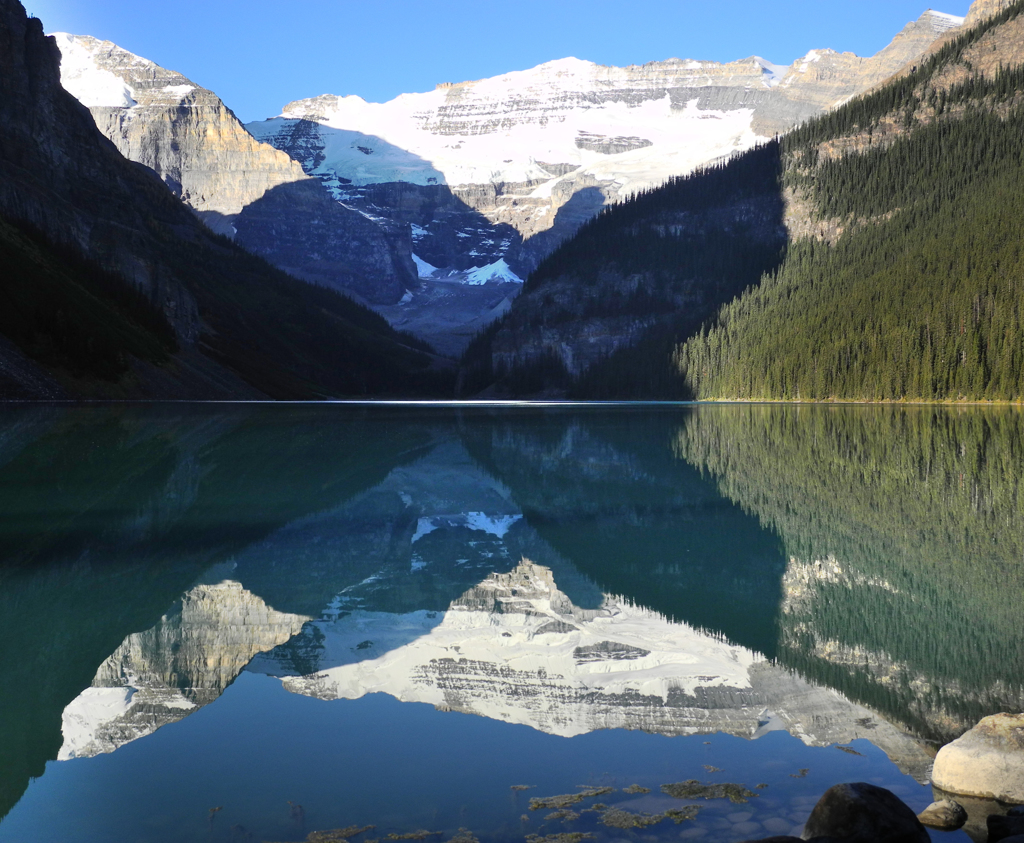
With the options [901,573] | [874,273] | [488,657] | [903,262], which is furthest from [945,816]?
[874,273]

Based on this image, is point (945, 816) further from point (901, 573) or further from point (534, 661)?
point (901, 573)

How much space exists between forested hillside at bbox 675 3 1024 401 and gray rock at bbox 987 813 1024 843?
99452 millimetres

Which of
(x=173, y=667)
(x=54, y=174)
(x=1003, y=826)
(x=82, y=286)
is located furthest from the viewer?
(x=54, y=174)

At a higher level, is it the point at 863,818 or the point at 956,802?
the point at 863,818

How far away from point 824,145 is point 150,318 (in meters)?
145

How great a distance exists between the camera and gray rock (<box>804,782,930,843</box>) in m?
6.13

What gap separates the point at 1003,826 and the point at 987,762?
30.9 inches

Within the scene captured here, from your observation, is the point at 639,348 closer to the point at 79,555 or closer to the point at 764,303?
the point at 764,303

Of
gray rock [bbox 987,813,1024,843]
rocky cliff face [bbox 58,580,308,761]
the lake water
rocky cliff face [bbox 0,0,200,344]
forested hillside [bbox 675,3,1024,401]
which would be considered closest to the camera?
gray rock [bbox 987,813,1024,843]

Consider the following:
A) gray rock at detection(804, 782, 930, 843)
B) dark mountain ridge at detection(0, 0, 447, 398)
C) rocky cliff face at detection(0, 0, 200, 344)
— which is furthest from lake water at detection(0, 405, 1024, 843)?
rocky cliff face at detection(0, 0, 200, 344)

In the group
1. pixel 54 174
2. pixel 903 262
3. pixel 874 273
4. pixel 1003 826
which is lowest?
pixel 1003 826

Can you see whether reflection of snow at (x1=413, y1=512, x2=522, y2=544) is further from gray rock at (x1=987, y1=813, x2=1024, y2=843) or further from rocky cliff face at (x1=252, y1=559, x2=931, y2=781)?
gray rock at (x1=987, y1=813, x2=1024, y2=843)

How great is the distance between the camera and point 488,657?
10781 millimetres

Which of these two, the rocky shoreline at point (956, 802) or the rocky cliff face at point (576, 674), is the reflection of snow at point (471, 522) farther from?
the rocky shoreline at point (956, 802)
